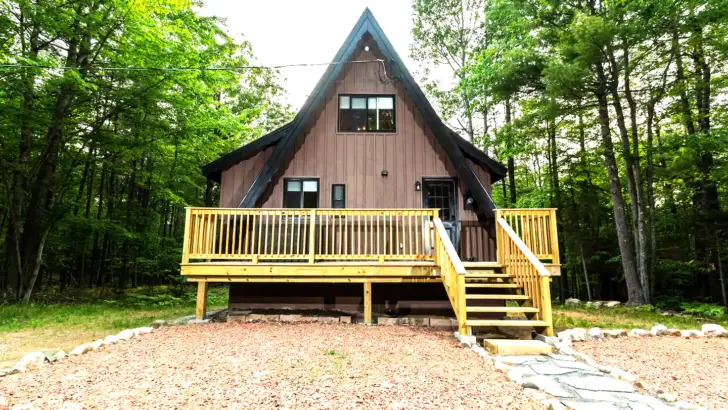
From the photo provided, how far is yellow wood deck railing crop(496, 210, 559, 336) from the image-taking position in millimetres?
5598

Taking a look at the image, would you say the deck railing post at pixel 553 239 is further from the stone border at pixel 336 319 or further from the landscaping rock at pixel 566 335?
the stone border at pixel 336 319

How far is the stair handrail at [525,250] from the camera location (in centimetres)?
568

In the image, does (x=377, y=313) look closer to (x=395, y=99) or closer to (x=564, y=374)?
(x=564, y=374)

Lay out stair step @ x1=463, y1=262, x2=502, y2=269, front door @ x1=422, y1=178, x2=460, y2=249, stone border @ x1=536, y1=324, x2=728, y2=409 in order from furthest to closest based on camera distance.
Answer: front door @ x1=422, y1=178, x2=460, y2=249
stair step @ x1=463, y1=262, x2=502, y2=269
stone border @ x1=536, y1=324, x2=728, y2=409

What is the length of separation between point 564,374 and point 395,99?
695 cm

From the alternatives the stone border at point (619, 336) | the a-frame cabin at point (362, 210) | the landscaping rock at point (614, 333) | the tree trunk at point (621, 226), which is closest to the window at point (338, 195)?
the a-frame cabin at point (362, 210)

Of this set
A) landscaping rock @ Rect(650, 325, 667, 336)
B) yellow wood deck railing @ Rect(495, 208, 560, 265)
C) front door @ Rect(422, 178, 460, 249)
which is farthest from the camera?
front door @ Rect(422, 178, 460, 249)

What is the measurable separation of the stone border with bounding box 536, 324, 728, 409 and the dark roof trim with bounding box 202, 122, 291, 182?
22.8 feet

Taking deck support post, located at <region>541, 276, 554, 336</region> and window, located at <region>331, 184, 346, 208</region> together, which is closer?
deck support post, located at <region>541, 276, 554, 336</region>

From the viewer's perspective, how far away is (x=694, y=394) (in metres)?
3.45

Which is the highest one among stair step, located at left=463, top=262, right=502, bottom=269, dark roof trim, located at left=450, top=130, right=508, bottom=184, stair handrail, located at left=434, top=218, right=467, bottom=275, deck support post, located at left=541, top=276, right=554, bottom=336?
dark roof trim, located at left=450, top=130, right=508, bottom=184

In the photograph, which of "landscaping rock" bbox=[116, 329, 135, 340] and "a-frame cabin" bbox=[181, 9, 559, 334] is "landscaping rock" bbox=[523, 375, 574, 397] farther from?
"landscaping rock" bbox=[116, 329, 135, 340]

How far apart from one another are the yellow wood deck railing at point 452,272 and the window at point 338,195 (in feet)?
8.51

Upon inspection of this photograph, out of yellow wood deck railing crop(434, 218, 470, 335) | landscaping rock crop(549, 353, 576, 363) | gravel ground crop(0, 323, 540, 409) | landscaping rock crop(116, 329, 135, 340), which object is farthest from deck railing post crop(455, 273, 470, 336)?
landscaping rock crop(116, 329, 135, 340)
